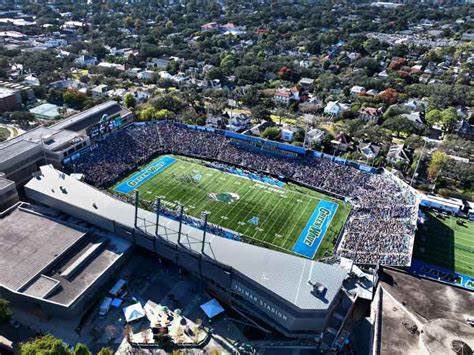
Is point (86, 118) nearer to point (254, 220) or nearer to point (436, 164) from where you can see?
point (254, 220)

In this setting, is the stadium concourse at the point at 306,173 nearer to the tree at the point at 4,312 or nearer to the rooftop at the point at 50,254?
the rooftop at the point at 50,254

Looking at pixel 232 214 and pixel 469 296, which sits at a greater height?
pixel 469 296

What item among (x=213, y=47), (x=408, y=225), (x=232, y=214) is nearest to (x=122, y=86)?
(x=213, y=47)

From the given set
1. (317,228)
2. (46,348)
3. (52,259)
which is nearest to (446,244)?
(317,228)

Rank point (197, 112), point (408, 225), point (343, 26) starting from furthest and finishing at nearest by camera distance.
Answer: point (343, 26) → point (197, 112) → point (408, 225)

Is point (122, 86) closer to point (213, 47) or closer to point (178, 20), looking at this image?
point (213, 47)

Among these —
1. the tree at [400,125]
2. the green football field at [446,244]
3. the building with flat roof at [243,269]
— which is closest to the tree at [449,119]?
the tree at [400,125]
